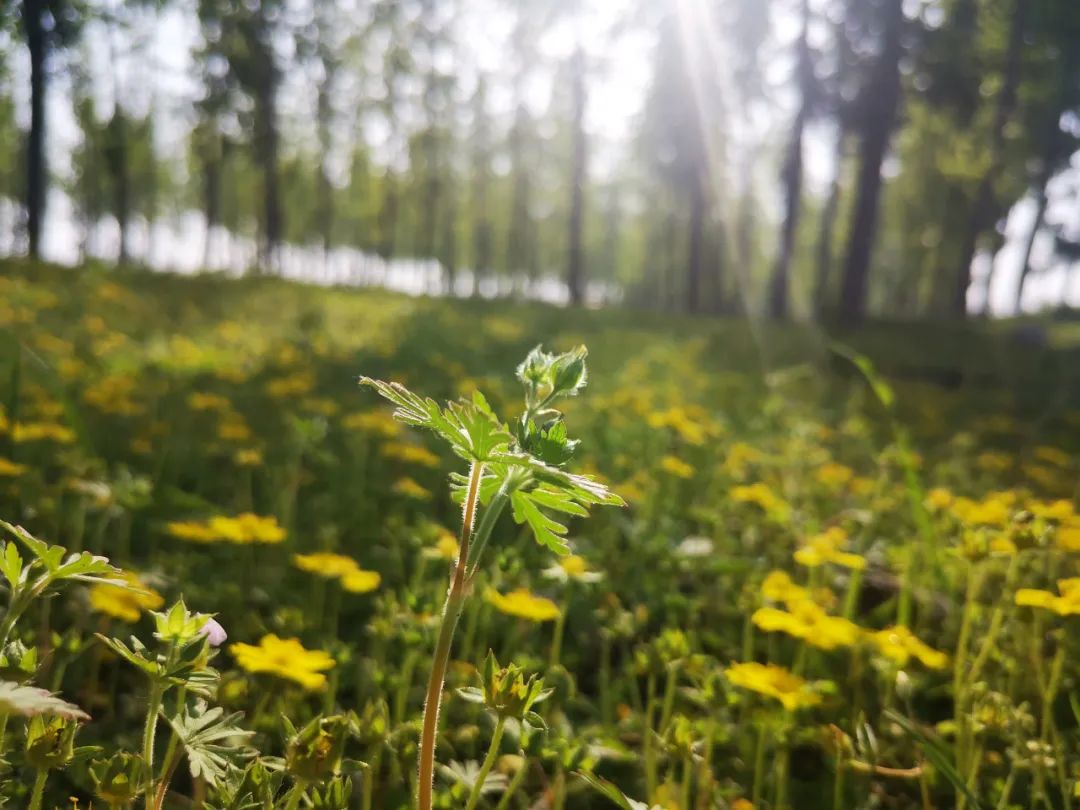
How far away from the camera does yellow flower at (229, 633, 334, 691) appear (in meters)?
1.10

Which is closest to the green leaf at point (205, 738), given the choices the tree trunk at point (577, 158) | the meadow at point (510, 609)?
the meadow at point (510, 609)

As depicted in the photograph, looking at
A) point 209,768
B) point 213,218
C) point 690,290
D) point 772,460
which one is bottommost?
point 209,768

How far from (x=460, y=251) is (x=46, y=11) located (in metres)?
34.6

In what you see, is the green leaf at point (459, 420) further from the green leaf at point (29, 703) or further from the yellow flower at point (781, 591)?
the yellow flower at point (781, 591)

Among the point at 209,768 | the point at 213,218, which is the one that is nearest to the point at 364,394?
the point at 209,768

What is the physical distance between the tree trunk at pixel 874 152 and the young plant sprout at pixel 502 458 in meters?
11.9

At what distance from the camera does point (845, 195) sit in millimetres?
29484

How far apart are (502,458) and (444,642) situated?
8.0 inches

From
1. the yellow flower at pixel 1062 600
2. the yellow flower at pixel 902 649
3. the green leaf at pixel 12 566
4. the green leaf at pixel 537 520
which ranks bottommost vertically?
the yellow flower at pixel 902 649

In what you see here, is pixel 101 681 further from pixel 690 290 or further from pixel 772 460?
pixel 690 290

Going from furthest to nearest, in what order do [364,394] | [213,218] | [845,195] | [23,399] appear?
[845,195]
[213,218]
[364,394]
[23,399]

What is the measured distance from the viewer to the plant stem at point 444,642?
0.80 m

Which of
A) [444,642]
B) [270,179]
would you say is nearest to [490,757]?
[444,642]

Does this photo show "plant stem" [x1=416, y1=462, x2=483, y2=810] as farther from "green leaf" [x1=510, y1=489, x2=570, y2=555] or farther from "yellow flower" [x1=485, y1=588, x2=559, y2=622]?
"yellow flower" [x1=485, y1=588, x2=559, y2=622]
